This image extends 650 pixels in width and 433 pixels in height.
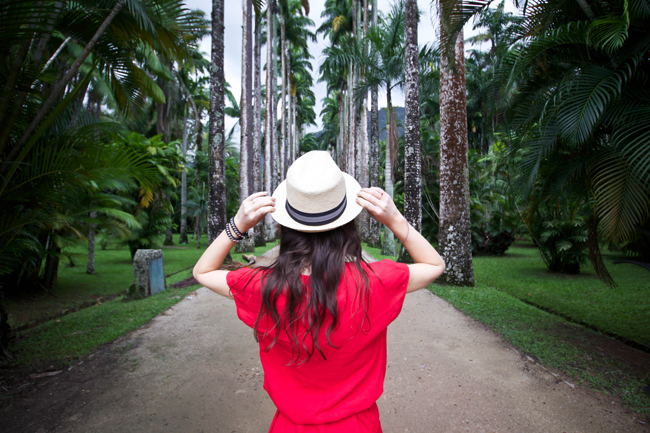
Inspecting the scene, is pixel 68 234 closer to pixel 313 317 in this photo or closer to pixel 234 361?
pixel 234 361

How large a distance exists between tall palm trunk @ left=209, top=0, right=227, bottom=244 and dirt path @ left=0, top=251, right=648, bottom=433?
6.98 metres

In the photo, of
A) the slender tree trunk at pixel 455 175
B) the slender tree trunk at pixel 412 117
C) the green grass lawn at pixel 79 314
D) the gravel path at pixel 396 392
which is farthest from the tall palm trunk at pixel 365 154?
the gravel path at pixel 396 392

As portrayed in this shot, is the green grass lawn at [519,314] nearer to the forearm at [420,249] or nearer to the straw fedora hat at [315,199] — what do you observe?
the forearm at [420,249]

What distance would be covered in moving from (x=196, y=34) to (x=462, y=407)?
6123 mm

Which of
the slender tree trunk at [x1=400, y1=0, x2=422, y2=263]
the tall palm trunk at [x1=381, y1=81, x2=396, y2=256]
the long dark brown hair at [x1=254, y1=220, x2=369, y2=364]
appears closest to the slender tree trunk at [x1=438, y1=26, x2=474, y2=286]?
the slender tree trunk at [x1=400, y1=0, x2=422, y2=263]

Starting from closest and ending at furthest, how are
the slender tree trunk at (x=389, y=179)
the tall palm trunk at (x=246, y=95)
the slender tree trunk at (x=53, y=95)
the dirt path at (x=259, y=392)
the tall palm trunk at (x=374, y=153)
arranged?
the dirt path at (x=259, y=392)
the slender tree trunk at (x=53, y=95)
the slender tree trunk at (x=389, y=179)
the tall palm trunk at (x=246, y=95)
the tall palm trunk at (x=374, y=153)

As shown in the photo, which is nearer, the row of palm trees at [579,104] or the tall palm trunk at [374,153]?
the row of palm trees at [579,104]

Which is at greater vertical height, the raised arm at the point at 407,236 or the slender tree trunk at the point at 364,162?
the slender tree trunk at the point at 364,162

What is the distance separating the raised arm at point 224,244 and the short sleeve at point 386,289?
0.50m

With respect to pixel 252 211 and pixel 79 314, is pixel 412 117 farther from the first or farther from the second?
pixel 252 211

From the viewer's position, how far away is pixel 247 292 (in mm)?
1485

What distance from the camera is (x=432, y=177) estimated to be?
730 inches

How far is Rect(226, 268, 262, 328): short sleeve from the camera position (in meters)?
1.47

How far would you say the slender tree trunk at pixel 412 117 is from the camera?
36.0ft
